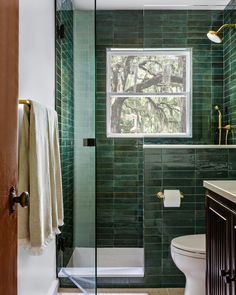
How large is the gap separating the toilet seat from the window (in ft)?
3.17

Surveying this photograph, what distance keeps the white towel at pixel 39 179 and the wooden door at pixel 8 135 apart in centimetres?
42

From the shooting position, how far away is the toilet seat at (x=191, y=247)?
7.95ft

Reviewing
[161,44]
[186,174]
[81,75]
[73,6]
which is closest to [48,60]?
[81,75]

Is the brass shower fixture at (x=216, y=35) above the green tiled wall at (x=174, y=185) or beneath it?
above

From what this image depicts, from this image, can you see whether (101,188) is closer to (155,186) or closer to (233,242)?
(155,186)

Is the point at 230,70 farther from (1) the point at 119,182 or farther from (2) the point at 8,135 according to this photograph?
(2) the point at 8,135

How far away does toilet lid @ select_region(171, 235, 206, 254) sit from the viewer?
96.4 inches

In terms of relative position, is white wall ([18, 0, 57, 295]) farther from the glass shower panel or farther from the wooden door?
the wooden door

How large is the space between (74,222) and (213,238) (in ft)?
3.84

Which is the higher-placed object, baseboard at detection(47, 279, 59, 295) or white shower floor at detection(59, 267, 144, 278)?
baseboard at detection(47, 279, 59, 295)

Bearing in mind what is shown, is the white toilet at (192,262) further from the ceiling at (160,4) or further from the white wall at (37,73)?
the ceiling at (160,4)

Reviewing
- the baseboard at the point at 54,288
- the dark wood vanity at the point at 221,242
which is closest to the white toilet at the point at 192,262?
the dark wood vanity at the point at 221,242

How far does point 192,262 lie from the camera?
2441 mm

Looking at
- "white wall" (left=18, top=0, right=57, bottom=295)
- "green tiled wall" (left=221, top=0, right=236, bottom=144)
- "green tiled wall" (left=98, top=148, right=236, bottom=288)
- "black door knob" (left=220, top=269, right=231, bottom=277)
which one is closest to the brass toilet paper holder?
"green tiled wall" (left=98, top=148, right=236, bottom=288)
